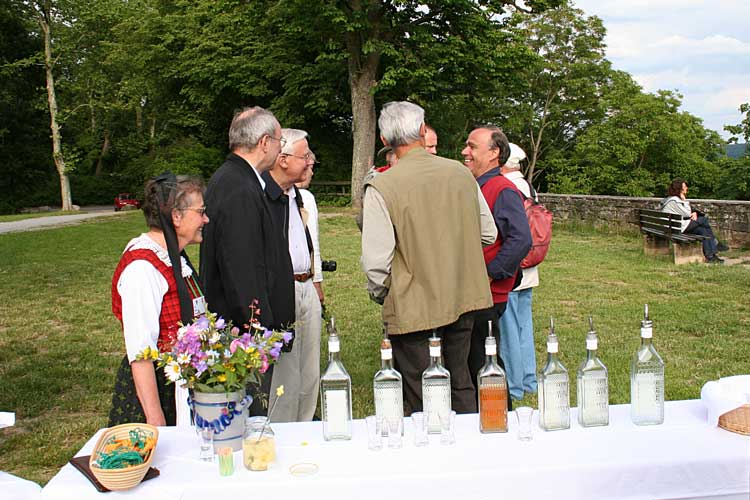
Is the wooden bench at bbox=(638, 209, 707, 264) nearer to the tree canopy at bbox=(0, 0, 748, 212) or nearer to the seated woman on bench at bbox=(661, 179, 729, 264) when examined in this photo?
the seated woman on bench at bbox=(661, 179, 729, 264)

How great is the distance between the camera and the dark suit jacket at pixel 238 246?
11.0ft

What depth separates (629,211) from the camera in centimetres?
1630

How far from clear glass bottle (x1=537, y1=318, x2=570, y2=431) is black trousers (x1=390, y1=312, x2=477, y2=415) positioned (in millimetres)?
1131

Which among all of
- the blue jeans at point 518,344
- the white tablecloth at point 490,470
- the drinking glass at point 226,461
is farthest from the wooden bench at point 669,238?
the drinking glass at point 226,461

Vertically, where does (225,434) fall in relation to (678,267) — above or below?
above

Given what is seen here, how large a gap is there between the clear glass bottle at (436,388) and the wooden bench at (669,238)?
1023cm

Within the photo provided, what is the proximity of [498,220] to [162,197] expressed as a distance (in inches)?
84.9

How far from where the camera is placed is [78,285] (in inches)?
459

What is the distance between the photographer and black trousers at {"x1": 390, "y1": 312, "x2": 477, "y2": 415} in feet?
11.8

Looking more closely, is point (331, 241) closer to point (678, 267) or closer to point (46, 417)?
point (678, 267)

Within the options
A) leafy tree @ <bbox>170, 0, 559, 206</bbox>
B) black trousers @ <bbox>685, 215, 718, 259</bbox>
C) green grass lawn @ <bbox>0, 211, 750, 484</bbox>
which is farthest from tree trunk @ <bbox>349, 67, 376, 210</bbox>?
black trousers @ <bbox>685, 215, 718, 259</bbox>

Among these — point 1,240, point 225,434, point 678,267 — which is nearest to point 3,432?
point 225,434

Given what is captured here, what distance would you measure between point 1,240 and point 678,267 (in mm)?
15595

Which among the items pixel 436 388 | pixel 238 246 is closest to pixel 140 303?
pixel 238 246
